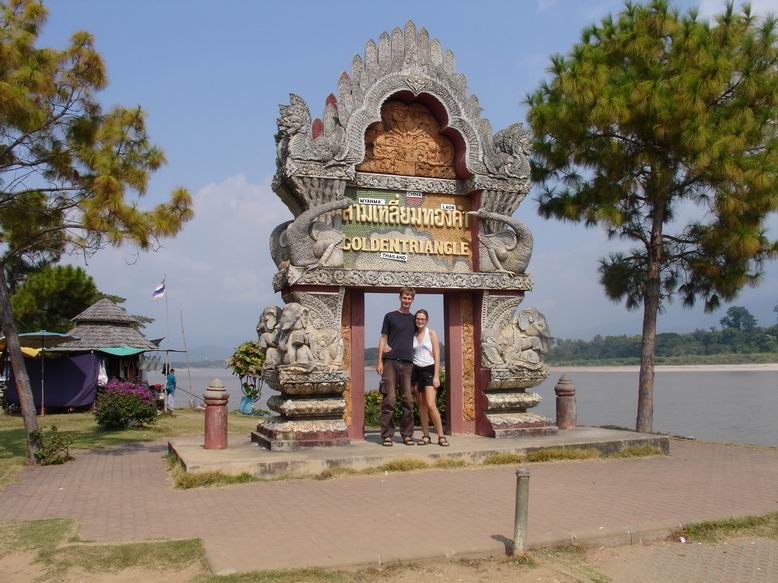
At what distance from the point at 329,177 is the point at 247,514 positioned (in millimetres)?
5235

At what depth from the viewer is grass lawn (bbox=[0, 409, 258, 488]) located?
11062 mm

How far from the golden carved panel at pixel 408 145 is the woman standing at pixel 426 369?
8.66 ft

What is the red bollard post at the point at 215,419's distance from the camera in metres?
9.39

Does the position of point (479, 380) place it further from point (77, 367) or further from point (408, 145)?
point (77, 367)

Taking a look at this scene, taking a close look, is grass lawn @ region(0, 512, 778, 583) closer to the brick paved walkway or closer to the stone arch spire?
the brick paved walkway

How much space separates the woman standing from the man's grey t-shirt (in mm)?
126

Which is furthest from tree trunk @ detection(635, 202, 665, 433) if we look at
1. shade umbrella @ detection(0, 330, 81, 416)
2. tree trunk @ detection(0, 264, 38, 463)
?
shade umbrella @ detection(0, 330, 81, 416)

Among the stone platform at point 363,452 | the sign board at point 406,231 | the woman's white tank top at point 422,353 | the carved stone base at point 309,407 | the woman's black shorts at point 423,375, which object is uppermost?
the sign board at point 406,231

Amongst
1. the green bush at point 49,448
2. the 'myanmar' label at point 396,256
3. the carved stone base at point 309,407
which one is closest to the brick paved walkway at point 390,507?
the green bush at point 49,448

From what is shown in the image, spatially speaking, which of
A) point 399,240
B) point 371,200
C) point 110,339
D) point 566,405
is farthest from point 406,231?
point 110,339

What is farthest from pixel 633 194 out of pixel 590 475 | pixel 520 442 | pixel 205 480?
pixel 205 480

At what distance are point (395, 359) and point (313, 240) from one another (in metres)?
2.09

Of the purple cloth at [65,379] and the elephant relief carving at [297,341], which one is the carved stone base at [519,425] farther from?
the purple cloth at [65,379]

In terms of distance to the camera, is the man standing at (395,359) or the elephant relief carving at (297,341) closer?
the man standing at (395,359)
